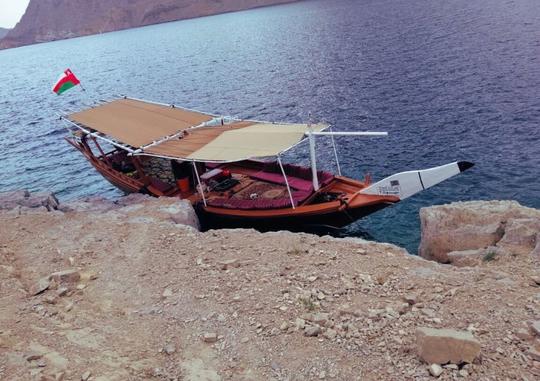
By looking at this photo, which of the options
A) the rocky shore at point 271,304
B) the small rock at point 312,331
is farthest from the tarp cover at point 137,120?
the small rock at point 312,331

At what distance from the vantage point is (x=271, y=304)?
1059 centimetres

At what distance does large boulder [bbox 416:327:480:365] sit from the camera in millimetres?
7852

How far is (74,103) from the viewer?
6519 cm

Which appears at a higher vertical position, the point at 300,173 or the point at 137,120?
the point at 137,120

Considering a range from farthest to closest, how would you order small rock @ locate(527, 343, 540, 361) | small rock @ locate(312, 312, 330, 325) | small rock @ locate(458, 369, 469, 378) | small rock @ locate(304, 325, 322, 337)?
1. small rock @ locate(312, 312, 330, 325)
2. small rock @ locate(304, 325, 322, 337)
3. small rock @ locate(527, 343, 540, 361)
4. small rock @ locate(458, 369, 469, 378)

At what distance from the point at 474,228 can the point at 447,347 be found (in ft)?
26.3

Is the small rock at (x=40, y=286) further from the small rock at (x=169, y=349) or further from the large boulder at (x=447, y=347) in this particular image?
the large boulder at (x=447, y=347)

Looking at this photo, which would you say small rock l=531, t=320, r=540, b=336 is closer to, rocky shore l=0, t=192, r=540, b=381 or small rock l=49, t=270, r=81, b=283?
rocky shore l=0, t=192, r=540, b=381

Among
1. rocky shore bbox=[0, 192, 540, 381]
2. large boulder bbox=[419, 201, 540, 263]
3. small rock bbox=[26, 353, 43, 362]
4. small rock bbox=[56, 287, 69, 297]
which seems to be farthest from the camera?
large boulder bbox=[419, 201, 540, 263]

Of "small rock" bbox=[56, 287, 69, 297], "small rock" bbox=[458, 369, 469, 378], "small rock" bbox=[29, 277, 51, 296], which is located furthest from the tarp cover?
"small rock" bbox=[458, 369, 469, 378]

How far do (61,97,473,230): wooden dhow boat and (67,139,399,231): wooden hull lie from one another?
45 mm

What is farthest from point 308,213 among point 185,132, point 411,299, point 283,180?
point 411,299

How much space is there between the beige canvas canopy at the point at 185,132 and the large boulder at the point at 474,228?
23.2 ft

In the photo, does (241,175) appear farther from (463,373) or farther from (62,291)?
(463,373)
